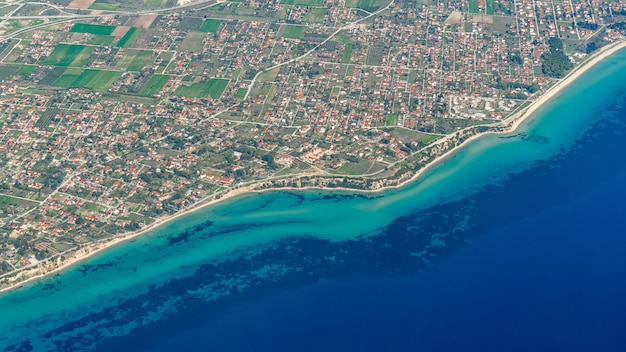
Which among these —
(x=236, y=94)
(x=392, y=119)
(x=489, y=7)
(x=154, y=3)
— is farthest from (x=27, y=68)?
(x=489, y=7)

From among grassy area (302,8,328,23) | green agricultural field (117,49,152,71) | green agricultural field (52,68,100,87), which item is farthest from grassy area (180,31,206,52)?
grassy area (302,8,328,23)

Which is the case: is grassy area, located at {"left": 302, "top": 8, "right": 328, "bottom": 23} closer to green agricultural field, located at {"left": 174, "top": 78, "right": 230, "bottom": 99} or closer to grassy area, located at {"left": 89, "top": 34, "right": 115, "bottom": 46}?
green agricultural field, located at {"left": 174, "top": 78, "right": 230, "bottom": 99}

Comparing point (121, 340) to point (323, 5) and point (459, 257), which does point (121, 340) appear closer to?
point (459, 257)

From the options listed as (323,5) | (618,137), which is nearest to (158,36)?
(323,5)

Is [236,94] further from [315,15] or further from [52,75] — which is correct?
[52,75]

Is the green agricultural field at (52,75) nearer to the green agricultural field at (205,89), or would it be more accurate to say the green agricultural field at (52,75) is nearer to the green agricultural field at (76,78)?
the green agricultural field at (76,78)
